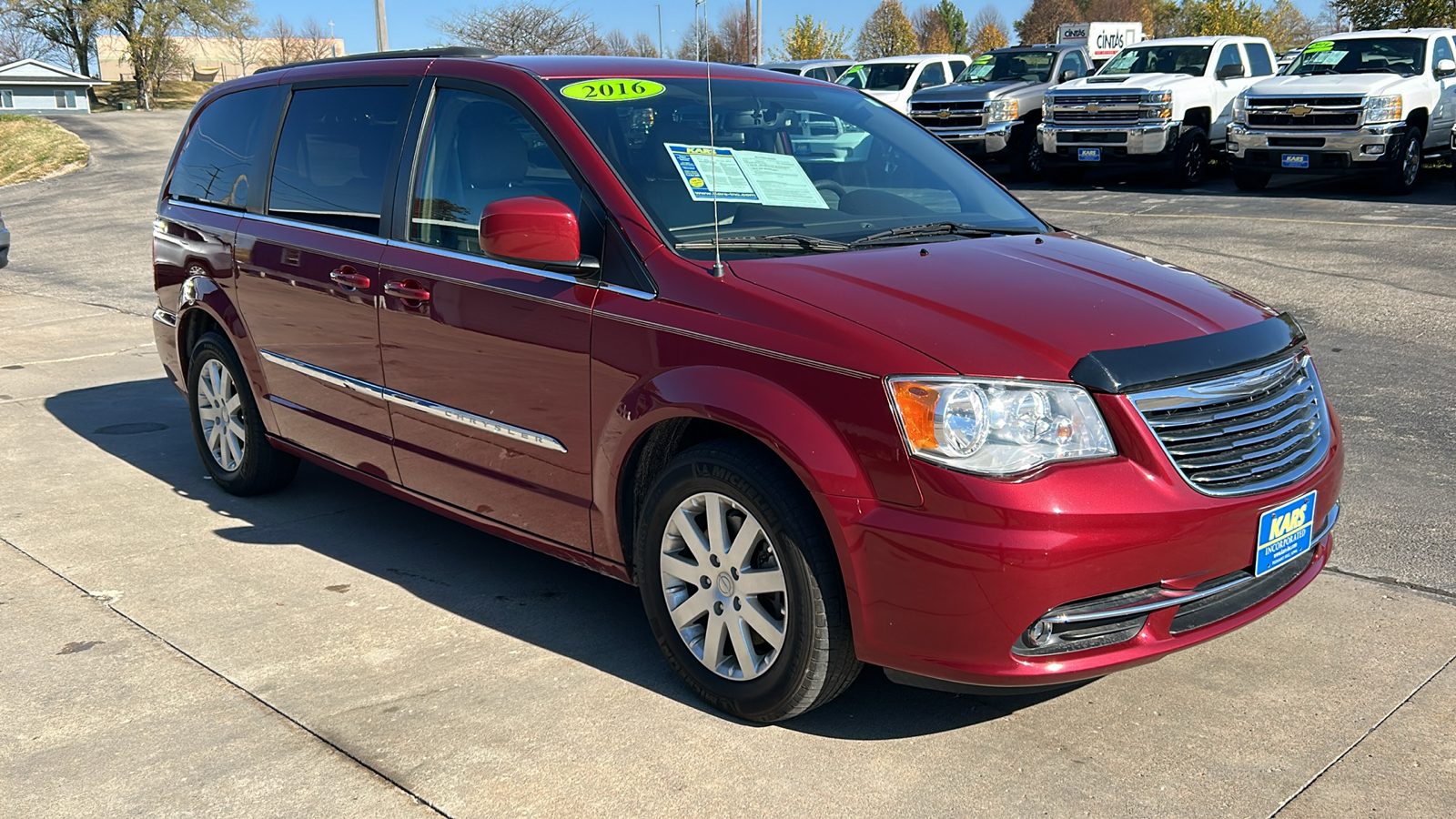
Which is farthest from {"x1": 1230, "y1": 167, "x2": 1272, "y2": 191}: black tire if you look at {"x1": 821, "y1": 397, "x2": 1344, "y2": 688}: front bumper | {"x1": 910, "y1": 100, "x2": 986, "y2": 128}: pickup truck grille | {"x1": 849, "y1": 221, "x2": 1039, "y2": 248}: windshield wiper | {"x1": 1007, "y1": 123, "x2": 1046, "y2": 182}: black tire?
{"x1": 821, "y1": 397, "x2": 1344, "y2": 688}: front bumper

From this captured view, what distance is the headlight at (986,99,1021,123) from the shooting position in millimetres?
20469

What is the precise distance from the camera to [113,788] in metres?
3.23

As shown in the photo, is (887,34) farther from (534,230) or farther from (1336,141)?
(534,230)

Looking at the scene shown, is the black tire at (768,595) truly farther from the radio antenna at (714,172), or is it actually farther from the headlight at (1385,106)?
the headlight at (1385,106)

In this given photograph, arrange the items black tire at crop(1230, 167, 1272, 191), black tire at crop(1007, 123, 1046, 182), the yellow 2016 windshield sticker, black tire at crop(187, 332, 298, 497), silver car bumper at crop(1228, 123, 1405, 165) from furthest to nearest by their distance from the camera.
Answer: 1. black tire at crop(1007, 123, 1046, 182)
2. black tire at crop(1230, 167, 1272, 191)
3. silver car bumper at crop(1228, 123, 1405, 165)
4. black tire at crop(187, 332, 298, 497)
5. the yellow 2016 windshield sticker

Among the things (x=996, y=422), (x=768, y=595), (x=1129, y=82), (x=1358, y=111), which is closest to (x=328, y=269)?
(x=768, y=595)

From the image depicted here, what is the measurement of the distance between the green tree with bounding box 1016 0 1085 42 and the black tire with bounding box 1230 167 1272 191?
52.8 meters

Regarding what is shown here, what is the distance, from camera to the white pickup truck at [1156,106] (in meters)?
18.4

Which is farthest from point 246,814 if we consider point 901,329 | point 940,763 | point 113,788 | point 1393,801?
point 1393,801

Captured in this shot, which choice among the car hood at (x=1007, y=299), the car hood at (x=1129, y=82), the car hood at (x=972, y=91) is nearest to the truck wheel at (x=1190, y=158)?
the car hood at (x=1129, y=82)

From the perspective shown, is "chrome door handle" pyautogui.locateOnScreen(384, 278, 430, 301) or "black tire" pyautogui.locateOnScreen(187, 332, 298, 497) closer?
"chrome door handle" pyautogui.locateOnScreen(384, 278, 430, 301)

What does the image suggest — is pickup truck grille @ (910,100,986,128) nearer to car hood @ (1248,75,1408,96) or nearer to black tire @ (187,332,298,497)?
car hood @ (1248,75,1408,96)

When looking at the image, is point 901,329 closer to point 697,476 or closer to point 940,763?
point 697,476

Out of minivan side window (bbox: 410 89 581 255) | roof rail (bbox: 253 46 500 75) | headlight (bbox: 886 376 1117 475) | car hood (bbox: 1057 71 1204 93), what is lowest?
headlight (bbox: 886 376 1117 475)
